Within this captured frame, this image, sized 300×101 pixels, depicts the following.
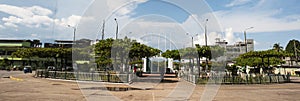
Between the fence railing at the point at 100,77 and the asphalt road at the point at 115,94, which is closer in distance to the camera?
the asphalt road at the point at 115,94

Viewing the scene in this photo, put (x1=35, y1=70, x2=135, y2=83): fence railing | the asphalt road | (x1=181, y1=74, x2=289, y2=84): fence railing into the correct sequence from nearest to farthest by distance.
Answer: the asphalt road → (x1=35, y1=70, x2=135, y2=83): fence railing → (x1=181, y1=74, x2=289, y2=84): fence railing

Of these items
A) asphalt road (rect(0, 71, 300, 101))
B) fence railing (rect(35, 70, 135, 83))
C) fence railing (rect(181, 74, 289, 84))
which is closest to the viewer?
asphalt road (rect(0, 71, 300, 101))

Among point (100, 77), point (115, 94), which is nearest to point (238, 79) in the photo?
point (100, 77)

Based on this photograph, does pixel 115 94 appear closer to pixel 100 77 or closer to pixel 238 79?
pixel 100 77

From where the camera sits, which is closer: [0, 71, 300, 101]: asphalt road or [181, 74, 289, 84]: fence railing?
[0, 71, 300, 101]: asphalt road

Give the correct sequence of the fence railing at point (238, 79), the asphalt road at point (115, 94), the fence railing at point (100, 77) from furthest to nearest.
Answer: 1. the fence railing at point (238, 79)
2. the fence railing at point (100, 77)
3. the asphalt road at point (115, 94)

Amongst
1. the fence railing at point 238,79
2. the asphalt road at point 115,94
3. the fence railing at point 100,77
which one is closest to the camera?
the asphalt road at point 115,94

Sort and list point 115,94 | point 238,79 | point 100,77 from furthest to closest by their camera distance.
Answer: point 238,79
point 100,77
point 115,94

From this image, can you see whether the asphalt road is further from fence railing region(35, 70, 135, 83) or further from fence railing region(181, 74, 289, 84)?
fence railing region(181, 74, 289, 84)

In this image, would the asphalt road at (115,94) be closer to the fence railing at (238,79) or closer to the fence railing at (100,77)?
the fence railing at (100,77)

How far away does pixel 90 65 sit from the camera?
28.9 metres

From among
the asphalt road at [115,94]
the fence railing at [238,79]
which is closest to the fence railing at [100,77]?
the asphalt road at [115,94]

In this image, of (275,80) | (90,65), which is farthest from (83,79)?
(275,80)

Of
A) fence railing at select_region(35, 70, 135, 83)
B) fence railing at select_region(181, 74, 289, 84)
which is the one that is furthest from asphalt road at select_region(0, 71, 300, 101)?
fence railing at select_region(181, 74, 289, 84)
